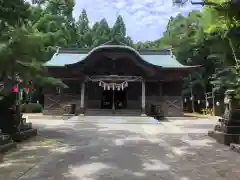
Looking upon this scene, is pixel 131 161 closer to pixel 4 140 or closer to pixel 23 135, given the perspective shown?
pixel 4 140

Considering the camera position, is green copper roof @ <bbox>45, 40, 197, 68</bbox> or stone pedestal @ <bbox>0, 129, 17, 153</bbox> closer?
stone pedestal @ <bbox>0, 129, 17, 153</bbox>

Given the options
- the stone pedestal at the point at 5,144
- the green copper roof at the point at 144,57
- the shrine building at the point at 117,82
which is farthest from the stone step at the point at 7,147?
the green copper roof at the point at 144,57

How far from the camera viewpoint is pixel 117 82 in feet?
79.7

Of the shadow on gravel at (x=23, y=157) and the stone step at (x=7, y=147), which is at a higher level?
the stone step at (x=7, y=147)

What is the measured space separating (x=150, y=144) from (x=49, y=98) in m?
17.2

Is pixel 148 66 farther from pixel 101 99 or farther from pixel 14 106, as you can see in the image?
pixel 14 106

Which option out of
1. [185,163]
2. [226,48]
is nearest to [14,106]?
[185,163]

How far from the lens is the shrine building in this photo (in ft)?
79.4

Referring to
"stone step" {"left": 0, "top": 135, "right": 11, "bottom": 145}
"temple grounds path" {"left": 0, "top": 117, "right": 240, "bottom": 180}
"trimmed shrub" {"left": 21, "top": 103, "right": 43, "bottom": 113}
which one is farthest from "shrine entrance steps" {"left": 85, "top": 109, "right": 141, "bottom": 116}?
"stone step" {"left": 0, "top": 135, "right": 11, "bottom": 145}

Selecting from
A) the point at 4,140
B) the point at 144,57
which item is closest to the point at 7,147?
the point at 4,140

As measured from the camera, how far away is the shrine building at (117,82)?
79.4ft

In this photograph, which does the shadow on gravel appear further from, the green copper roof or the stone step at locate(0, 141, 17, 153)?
the green copper roof

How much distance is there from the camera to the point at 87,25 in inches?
2309

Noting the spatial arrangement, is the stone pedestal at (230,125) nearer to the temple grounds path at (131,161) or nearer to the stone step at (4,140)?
the temple grounds path at (131,161)
